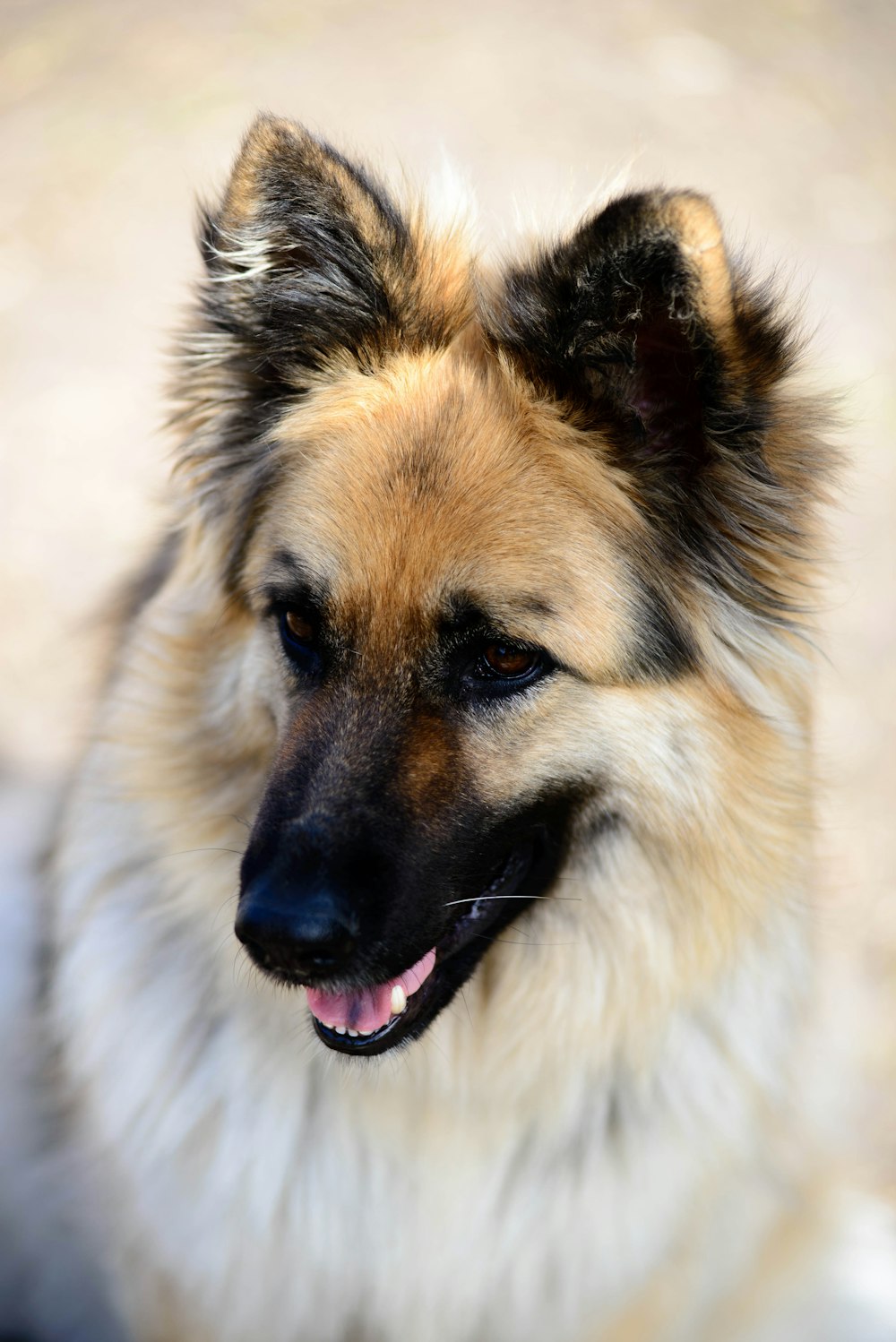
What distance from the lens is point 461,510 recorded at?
2.24 meters

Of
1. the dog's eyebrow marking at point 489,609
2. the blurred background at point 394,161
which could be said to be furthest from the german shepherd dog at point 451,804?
the blurred background at point 394,161

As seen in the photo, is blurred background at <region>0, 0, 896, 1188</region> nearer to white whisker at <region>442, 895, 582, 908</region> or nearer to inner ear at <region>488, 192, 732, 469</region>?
white whisker at <region>442, 895, 582, 908</region>

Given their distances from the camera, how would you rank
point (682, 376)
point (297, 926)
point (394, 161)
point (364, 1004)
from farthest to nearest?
1. point (394, 161)
2. point (364, 1004)
3. point (682, 376)
4. point (297, 926)

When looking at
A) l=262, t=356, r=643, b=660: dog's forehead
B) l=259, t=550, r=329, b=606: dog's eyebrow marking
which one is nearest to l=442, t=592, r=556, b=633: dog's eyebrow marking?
l=262, t=356, r=643, b=660: dog's forehead

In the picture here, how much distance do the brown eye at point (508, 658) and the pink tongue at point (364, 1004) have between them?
1.83 ft

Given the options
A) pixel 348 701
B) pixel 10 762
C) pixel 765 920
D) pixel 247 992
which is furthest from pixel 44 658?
pixel 765 920

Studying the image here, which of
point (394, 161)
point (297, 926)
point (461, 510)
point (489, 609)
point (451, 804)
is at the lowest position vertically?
point (297, 926)

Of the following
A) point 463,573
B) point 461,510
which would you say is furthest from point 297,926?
point 461,510

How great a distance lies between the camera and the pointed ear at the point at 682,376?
1.96 m

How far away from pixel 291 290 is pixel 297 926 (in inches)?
49.2

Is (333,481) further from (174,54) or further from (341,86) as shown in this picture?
(174,54)

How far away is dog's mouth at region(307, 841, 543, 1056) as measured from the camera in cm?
232

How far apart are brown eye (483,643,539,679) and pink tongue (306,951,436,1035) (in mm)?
559

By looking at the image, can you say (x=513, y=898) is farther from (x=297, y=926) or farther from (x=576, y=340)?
(x=576, y=340)
